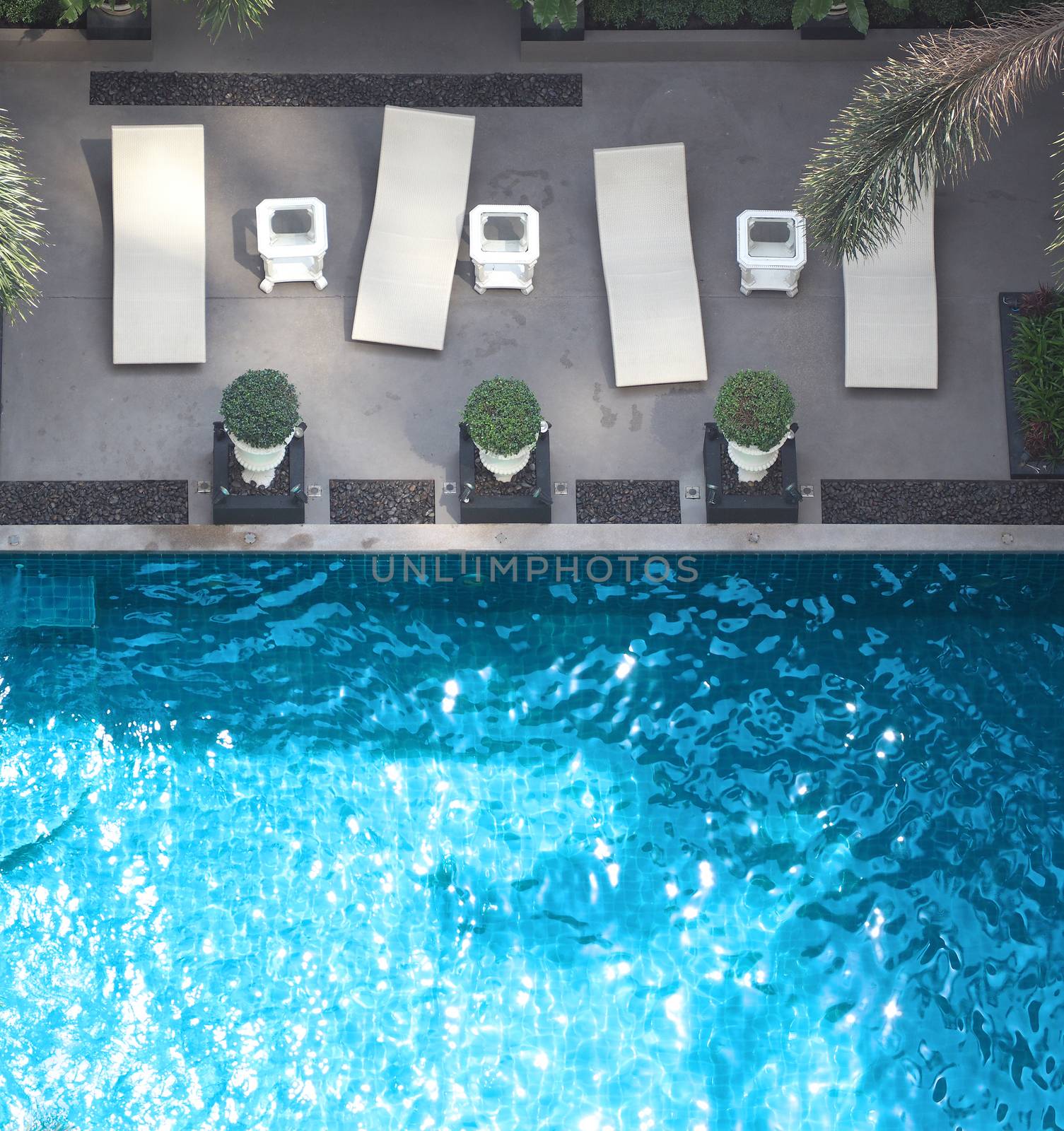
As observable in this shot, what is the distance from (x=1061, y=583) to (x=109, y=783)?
761 cm

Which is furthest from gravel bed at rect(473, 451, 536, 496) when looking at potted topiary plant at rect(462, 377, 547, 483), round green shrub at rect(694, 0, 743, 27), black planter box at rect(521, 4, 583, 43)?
round green shrub at rect(694, 0, 743, 27)

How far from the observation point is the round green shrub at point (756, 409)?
10672mm

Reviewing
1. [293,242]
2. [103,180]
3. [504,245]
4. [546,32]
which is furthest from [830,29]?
[103,180]

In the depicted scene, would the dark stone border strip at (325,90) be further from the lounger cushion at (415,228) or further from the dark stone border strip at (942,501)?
the dark stone border strip at (942,501)

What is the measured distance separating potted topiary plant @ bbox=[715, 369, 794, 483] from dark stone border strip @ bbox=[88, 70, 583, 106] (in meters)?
3.48

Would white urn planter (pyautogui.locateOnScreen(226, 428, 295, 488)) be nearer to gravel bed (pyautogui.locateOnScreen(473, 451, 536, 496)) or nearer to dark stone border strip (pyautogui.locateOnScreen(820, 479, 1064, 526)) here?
gravel bed (pyautogui.locateOnScreen(473, 451, 536, 496))

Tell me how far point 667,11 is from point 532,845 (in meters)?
7.29

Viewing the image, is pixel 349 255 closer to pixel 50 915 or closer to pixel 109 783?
pixel 109 783

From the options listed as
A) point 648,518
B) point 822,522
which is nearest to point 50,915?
point 648,518

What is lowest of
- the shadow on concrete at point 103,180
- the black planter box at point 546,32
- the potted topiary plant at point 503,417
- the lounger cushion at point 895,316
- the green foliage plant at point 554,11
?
the potted topiary plant at point 503,417

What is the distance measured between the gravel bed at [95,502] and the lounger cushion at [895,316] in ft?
18.6

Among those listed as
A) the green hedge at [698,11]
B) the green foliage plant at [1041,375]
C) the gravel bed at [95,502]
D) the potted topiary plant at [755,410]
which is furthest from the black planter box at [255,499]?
the green foliage plant at [1041,375]

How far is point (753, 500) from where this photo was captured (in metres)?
11.4

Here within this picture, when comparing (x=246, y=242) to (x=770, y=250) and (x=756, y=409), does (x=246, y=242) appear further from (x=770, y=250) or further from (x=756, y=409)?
(x=756, y=409)
